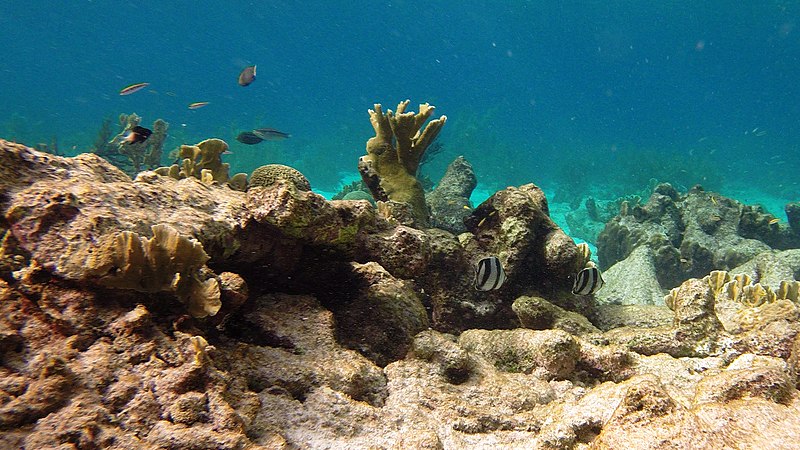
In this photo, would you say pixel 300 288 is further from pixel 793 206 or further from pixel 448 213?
pixel 793 206

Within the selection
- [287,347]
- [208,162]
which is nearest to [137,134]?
[208,162]

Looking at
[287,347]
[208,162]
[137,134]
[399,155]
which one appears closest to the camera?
[287,347]

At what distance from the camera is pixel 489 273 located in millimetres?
3465

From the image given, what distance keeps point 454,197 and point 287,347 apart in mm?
6789

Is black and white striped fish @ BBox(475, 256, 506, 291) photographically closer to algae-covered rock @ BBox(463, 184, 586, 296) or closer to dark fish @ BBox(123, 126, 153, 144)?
algae-covered rock @ BBox(463, 184, 586, 296)

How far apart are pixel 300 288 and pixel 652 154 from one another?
3417 cm

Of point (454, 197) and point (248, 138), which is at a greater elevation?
point (248, 138)

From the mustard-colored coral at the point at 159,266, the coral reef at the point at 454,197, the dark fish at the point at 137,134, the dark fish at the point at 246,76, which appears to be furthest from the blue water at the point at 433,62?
the mustard-colored coral at the point at 159,266

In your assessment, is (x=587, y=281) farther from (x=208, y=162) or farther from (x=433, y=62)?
(x=433, y=62)

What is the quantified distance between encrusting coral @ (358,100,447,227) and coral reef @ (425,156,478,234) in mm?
2252

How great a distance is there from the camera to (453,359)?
259 centimetres

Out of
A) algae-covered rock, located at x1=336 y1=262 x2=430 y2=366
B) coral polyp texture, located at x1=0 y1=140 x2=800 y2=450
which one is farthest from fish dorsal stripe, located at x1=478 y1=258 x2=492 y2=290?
algae-covered rock, located at x1=336 y1=262 x2=430 y2=366

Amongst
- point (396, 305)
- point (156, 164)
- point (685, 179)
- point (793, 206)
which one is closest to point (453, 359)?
point (396, 305)

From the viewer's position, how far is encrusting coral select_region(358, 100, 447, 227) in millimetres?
5109
